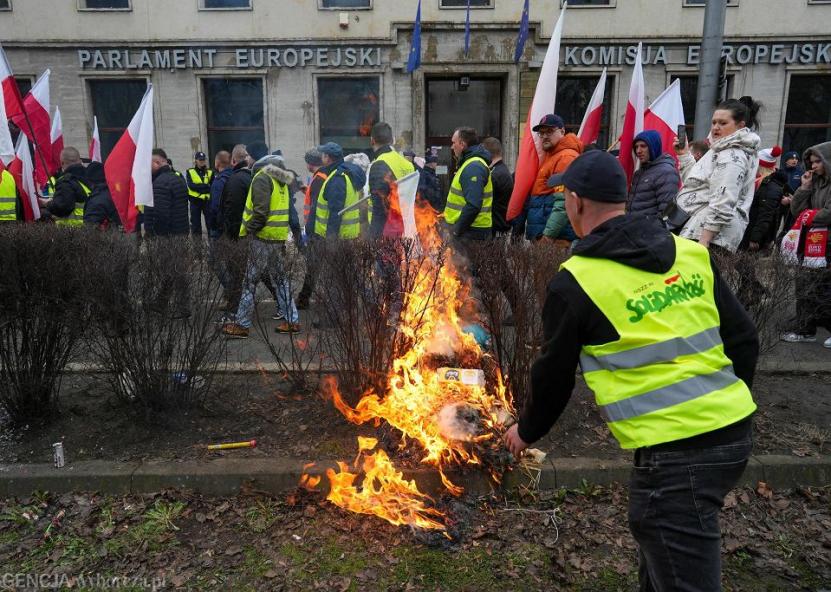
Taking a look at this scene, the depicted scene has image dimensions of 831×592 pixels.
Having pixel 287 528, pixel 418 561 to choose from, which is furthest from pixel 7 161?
pixel 418 561

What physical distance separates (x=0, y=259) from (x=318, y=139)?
40.7 ft

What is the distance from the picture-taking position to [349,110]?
50.8ft

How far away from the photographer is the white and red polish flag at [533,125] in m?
6.16

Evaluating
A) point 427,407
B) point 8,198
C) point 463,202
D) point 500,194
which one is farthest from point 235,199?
point 427,407

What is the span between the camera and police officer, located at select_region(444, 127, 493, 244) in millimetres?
6457

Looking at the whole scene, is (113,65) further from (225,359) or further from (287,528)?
(287,528)

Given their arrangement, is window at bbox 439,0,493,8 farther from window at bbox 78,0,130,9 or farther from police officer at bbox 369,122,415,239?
police officer at bbox 369,122,415,239

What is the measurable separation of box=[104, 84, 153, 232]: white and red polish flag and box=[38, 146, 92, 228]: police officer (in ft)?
6.02

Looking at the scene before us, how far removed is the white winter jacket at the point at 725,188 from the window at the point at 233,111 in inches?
502

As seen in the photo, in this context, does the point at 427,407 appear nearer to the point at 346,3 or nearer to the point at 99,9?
the point at 346,3

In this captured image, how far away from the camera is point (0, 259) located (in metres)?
3.74

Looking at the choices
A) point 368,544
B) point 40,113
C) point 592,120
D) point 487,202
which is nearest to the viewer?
point 368,544

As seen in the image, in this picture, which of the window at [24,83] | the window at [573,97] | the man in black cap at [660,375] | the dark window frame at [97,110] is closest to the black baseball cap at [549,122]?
the man in black cap at [660,375]

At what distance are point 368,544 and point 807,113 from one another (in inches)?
692
